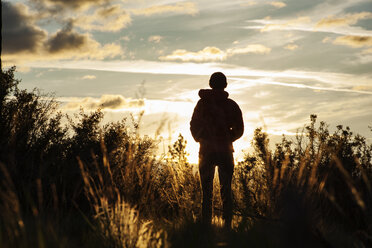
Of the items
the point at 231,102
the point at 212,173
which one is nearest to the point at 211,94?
the point at 231,102

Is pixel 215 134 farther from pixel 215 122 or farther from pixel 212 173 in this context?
pixel 212 173

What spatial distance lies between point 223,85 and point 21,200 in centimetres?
404

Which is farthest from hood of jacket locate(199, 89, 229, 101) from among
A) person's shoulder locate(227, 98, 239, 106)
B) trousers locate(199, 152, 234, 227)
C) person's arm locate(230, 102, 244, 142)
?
trousers locate(199, 152, 234, 227)

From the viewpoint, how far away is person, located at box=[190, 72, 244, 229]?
564 cm

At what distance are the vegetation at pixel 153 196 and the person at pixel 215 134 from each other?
0.43 meters

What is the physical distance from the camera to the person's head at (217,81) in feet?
19.0

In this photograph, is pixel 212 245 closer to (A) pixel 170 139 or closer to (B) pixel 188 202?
(A) pixel 170 139

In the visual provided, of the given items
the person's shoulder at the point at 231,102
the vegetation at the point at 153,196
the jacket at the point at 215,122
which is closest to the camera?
the vegetation at the point at 153,196

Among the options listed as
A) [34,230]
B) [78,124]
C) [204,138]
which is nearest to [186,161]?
[204,138]

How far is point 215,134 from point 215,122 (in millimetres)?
183

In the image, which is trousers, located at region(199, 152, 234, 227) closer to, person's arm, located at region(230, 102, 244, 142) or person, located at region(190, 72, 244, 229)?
person, located at region(190, 72, 244, 229)

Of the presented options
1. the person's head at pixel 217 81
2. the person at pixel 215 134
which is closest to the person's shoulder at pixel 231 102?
the person at pixel 215 134

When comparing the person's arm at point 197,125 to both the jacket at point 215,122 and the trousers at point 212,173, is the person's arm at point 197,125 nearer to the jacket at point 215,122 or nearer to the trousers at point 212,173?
the jacket at point 215,122

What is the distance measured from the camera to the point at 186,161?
7.76 meters
